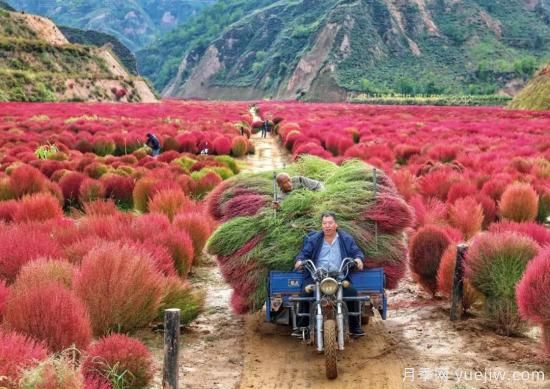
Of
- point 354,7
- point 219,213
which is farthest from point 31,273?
point 354,7

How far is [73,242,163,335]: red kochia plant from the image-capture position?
523cm

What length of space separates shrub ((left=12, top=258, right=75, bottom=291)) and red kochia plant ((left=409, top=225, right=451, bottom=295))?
13.8ft

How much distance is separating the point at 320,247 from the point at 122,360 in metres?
Answer: 2.30

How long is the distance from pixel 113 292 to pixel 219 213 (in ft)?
7.48

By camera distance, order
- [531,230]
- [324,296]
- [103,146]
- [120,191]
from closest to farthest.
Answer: [324,296], [531,230], [120,191], [103,146]

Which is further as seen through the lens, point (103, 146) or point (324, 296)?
point (103, 146)

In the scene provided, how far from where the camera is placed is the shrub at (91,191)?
41.1 ft

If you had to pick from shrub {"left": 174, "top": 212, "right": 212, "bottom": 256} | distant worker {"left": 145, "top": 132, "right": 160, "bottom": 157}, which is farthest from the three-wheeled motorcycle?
distant worker {"left": 145, "top": 132, "right": 160, "bottom": 157}

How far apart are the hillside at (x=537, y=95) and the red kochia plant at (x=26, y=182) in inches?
1939

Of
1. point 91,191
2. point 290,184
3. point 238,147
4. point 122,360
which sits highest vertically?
point 290,184

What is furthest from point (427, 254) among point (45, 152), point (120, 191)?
point (45, 152)

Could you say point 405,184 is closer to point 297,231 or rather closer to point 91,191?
point 91,191

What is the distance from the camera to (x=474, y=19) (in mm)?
126000

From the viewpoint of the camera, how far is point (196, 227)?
29.5 ft
